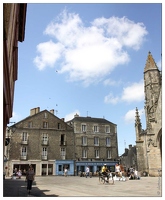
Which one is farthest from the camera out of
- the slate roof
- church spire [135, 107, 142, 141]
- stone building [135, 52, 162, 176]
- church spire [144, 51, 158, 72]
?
the slate roof

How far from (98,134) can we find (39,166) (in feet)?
42.3

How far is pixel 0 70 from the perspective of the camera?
5.56 meters

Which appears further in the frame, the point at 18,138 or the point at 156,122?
the point at 18,138

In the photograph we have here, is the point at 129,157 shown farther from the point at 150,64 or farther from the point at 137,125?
the point at 150,64

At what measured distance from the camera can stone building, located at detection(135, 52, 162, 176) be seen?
25406 millimetres

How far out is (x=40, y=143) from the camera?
4006 centimetres

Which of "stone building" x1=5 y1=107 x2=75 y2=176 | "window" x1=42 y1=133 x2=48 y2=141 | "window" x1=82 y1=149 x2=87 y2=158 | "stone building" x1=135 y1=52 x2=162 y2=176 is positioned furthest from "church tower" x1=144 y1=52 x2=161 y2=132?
"window" x1=42 y1=133 x2=48 y2=141

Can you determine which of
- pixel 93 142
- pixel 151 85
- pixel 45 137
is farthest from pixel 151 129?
pixel 45 137

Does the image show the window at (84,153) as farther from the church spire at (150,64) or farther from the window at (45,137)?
the church spire at (150,64)

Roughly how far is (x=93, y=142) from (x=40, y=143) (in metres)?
10.2

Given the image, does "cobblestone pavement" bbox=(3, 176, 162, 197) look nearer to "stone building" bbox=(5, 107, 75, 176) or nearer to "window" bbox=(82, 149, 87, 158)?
"stone building" bbox=(5, 107, 75, 176)

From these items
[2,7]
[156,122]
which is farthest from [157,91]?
[2,7]

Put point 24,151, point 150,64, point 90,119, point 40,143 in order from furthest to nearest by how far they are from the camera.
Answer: point 90,119, point 40,143, point 24,151, point 150,64

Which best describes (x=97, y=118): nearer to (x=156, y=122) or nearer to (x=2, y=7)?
(x=156, y=122)
